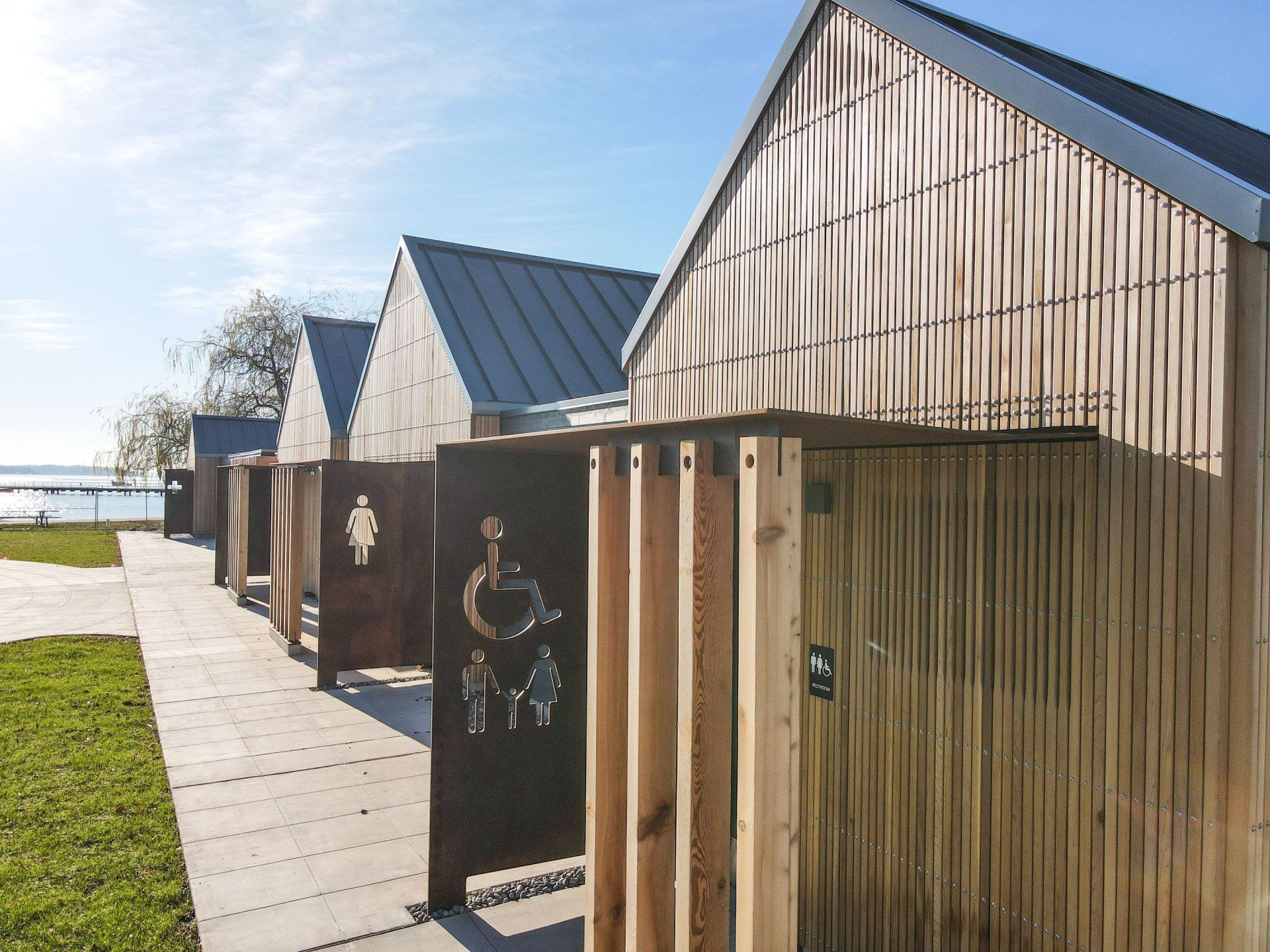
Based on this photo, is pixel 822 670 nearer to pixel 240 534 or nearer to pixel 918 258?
pixel 918 258

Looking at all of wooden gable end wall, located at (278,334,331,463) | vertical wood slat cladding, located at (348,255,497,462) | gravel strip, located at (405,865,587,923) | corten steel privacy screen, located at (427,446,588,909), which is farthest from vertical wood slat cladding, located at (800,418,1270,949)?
wooden gable end wall, located at (278,334,331,463)

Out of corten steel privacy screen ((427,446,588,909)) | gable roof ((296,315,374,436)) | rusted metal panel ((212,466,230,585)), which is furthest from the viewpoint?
rusted metal panel ((212,466,230,585))

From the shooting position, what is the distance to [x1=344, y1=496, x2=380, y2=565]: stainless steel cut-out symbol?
36.4ft

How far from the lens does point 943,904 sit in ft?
14.6

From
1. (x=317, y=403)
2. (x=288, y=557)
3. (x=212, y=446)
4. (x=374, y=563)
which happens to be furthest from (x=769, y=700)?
(x=212, y=446)

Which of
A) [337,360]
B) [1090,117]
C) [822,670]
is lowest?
[822,670]

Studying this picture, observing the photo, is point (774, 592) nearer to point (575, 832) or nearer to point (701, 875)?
point (701, 875)

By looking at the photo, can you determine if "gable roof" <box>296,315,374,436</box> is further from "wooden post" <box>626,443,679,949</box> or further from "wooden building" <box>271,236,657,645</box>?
"wooden post" <box>626,443,679,949</box>

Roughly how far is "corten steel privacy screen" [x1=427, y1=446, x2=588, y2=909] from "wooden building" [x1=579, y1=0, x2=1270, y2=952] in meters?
1.30

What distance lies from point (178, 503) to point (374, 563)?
2986 cm

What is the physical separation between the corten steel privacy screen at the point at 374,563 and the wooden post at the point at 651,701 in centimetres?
755

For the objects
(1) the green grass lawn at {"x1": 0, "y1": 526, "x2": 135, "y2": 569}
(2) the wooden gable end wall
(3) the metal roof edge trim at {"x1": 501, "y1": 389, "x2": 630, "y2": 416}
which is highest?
(2) the wooden gable end wall

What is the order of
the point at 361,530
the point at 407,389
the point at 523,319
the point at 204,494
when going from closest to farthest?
1. the point at 361,530
2. the point at 523,319
3. the point at 407,389
4. the point at 204,494

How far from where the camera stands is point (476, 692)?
563cm
